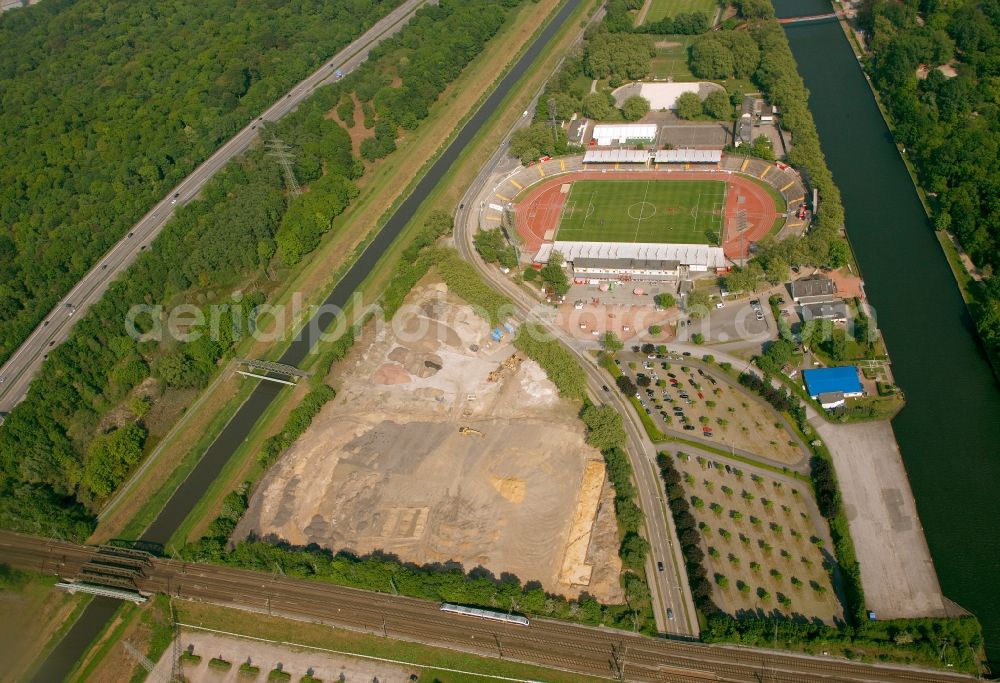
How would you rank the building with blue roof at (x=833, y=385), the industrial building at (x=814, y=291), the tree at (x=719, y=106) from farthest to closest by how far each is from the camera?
the tree at (x=719, y=106) < the industrial building at (x=814, y=291) < the building with blue roof at (x=833, y=385)

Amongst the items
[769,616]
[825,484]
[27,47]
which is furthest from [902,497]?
[27,47]

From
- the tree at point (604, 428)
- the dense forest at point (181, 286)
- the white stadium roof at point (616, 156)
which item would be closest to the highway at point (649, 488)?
the tree at point (604, 428)

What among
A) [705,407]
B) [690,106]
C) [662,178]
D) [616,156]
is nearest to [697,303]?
[705,407]

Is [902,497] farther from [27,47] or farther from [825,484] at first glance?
[27,47]

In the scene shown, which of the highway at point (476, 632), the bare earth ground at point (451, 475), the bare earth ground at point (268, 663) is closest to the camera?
the highway at point (476, 632)

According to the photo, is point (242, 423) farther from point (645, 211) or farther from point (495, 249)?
point (645, 211)

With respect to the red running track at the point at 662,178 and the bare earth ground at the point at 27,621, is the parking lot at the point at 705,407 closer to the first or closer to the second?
the red running track at the point at 662,178
